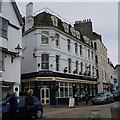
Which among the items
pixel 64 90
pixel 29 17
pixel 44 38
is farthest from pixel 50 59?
pixel 29 17

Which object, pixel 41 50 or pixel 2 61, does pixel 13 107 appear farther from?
pixel 41 50

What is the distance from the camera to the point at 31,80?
24.2 metres

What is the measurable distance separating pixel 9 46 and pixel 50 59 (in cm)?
700

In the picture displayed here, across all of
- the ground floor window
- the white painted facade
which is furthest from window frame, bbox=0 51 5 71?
the ground floor window

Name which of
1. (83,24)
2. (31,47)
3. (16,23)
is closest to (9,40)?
(16,23)

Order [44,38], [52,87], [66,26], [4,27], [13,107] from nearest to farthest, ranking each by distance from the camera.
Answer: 1. [13,107]
2. [4,27]
3. [52,87]
4. [44,38]
5. [66,26]

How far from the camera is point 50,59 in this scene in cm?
2400

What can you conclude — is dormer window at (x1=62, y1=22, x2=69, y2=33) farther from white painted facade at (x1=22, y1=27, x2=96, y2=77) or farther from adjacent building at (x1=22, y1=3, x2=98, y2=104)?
white painted facade at (x1=22, y1=27, x2=96, y2=77)

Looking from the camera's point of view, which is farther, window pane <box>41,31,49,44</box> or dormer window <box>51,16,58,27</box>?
dormer window <box>51,16,58,27</box>

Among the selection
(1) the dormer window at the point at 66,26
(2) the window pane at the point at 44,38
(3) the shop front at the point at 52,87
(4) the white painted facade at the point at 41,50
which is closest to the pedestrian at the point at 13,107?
(3) the shop front at the point at 52,87

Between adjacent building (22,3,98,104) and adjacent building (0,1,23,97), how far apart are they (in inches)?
194

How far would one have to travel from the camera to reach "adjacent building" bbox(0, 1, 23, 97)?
16.9m

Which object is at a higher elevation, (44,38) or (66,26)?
(66,26)

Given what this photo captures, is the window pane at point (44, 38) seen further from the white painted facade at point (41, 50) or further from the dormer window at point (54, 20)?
the dormer window at point (54, 20)
